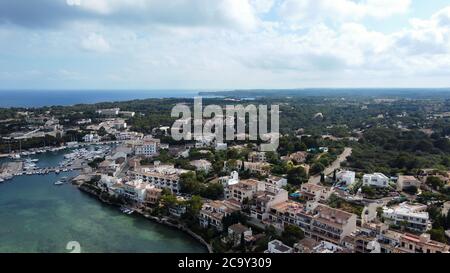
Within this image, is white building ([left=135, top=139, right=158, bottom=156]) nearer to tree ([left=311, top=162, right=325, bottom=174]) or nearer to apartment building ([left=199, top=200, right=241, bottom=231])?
tree ([left=311, top=162, right=325, bottom=174])

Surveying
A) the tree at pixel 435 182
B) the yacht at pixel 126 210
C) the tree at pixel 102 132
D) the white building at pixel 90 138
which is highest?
the tree at pixel 102 132

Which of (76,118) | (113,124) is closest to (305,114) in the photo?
(113,124)

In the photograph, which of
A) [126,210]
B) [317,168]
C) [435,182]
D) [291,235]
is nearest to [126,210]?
[126,210]

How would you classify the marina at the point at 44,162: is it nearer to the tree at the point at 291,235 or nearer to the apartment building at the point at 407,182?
the tree at the point at 291,235

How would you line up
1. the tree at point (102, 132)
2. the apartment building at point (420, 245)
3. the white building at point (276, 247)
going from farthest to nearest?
the tree at point (102, 132) → the white building at point (276, 247) → the apartment building at point (420, 245)

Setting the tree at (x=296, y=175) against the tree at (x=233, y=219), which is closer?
the tree at (x=233, y=219)

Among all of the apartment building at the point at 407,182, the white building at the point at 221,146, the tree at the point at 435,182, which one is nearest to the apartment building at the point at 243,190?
the apartment building at the point at 407,182
